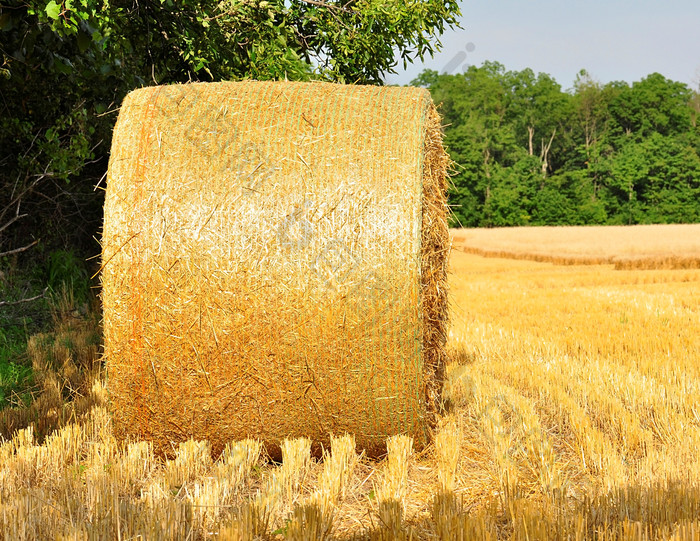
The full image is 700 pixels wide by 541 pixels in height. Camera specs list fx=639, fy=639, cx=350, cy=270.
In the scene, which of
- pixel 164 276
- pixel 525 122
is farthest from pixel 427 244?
pixel 525 122

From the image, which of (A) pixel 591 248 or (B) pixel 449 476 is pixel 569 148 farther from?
(B) pixel 449 476

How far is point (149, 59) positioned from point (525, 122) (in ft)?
191

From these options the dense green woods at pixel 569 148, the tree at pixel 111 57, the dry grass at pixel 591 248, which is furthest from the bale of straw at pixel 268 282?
the dense green woods at pixel 569 148

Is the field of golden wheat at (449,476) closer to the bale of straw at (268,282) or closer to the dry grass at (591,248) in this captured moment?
the bale of straw at (268,282)

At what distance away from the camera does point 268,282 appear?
3801 millimetres

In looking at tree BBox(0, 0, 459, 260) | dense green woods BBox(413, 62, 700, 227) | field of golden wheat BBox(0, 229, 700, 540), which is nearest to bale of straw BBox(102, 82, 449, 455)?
field of golden wheat BBox(0, 229, 700, 540)

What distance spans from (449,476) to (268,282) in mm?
1527

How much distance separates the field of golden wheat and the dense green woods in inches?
1580

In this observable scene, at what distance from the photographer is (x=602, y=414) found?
4777 millimetres

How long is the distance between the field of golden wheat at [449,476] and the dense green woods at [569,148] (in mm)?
40127

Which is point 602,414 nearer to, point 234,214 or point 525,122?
point 234,214

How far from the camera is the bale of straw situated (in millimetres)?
3803

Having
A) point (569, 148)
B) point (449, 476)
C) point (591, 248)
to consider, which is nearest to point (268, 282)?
point (449, 476)

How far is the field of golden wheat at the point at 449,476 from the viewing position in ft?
9.54
